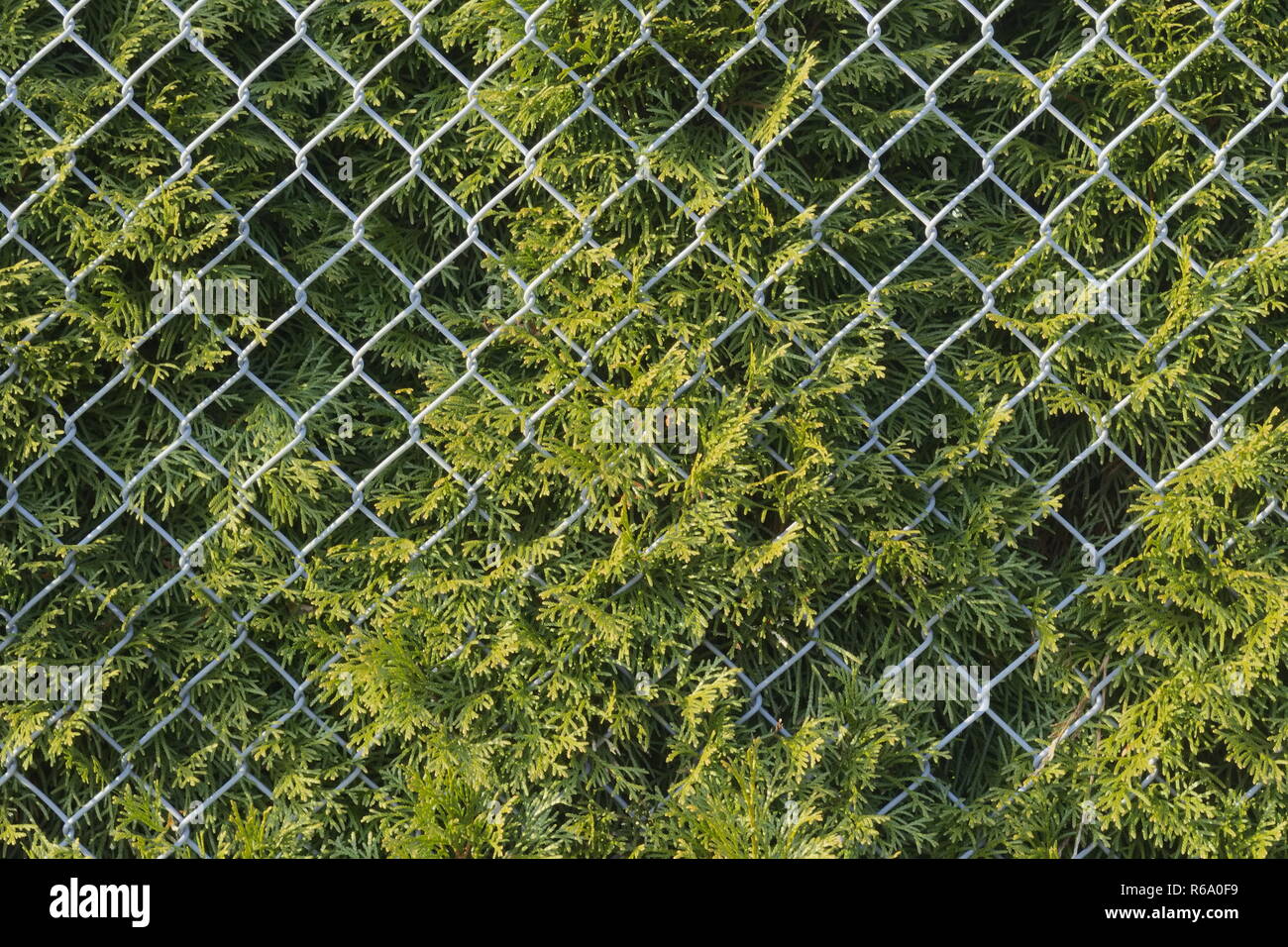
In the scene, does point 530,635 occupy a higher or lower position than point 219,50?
lower

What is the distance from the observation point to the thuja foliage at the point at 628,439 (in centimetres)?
212

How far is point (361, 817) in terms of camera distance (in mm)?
2180

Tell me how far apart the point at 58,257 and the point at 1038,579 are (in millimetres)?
1873

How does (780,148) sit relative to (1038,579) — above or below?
above

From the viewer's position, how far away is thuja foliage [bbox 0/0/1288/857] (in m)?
2.12

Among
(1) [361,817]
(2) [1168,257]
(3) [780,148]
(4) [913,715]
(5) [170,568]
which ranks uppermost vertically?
(3) [780,148]

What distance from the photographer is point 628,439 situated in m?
2.11

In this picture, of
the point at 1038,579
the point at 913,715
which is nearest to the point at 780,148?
the point at 1038,579

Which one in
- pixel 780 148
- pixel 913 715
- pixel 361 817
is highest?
pixel 780 148

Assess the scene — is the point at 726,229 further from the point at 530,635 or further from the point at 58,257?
the point at 58,257

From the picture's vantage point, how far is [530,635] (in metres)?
2.12

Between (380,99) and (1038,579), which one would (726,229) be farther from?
(1038,579)

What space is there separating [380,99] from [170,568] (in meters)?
0.94

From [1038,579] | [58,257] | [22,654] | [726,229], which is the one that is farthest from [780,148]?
[22,654]
